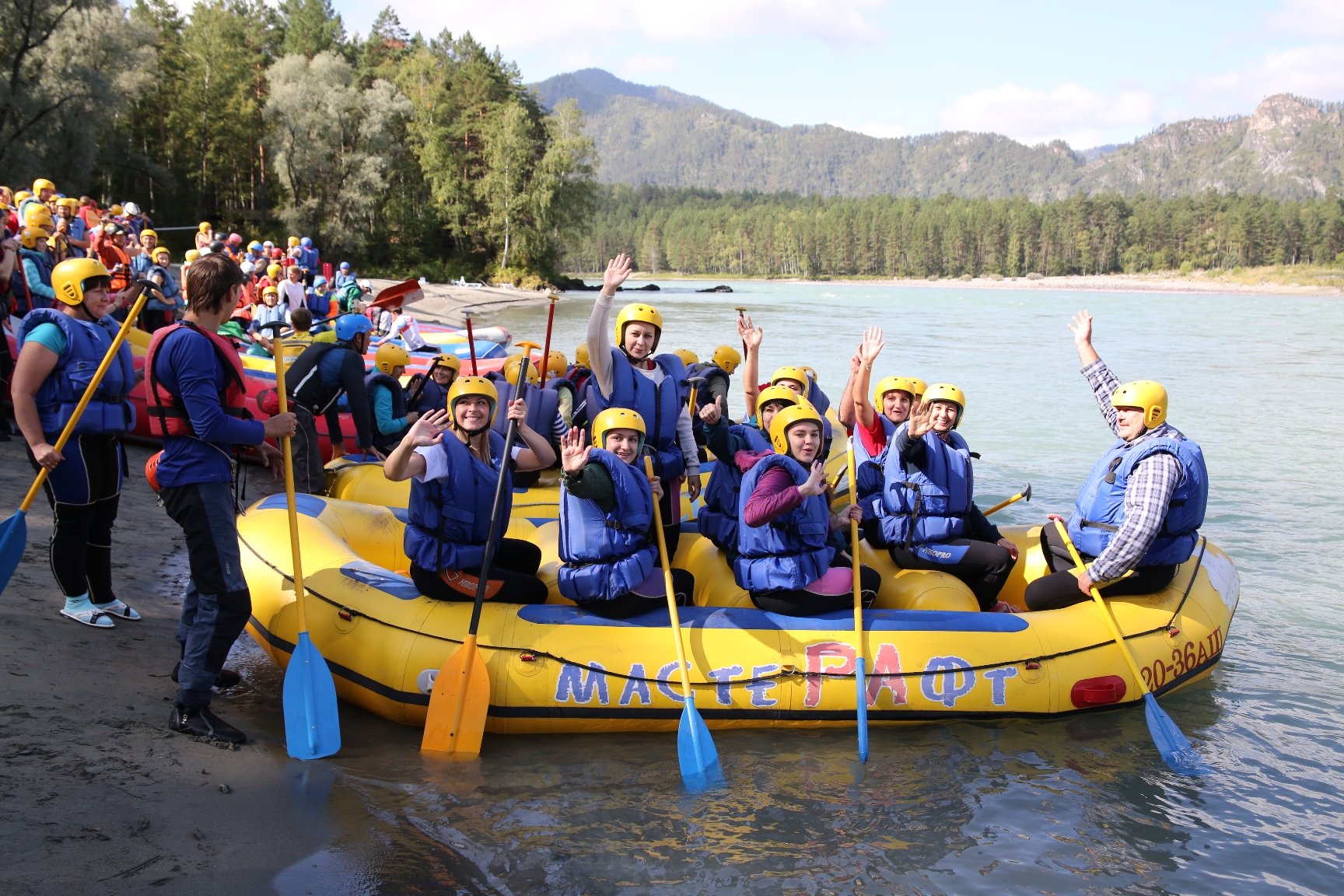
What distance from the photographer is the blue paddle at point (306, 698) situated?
4473 millimetres

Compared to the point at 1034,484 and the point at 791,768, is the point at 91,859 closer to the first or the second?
the point at 791,768

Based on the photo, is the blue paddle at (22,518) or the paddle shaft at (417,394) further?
the paddle shaft at (417,394)

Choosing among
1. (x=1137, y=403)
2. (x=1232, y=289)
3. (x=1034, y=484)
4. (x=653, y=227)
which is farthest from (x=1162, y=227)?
(x=1137, y=403)

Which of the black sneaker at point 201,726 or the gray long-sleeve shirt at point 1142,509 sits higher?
the gray long-sleeve shirt at point 1142,509

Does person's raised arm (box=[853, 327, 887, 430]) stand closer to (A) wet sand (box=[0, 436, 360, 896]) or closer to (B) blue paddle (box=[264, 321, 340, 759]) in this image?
(B) blue paddle (box=[264, 321, 340, 759])

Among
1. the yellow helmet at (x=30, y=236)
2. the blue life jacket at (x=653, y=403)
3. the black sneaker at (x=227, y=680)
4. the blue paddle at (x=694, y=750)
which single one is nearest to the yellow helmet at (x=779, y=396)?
the blue life jacket at (x=653, y=403)

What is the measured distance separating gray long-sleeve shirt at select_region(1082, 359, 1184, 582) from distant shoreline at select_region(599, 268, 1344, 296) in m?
77.6

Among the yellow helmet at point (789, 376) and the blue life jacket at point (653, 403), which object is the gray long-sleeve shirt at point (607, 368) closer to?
the blue life jacket at point (653, 403)

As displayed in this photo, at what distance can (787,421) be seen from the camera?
17.0ft

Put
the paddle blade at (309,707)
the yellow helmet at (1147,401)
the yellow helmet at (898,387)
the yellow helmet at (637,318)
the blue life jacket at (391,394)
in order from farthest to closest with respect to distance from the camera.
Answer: the blue life jacket at (391,394) < the yellow helmet at (898,387) < the yellow helmet at (637,318) < the yellow helmet at (1147,401) < the paddle blade at (309,707)

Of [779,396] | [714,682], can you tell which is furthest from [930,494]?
[714,682]

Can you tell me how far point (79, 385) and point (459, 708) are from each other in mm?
2453

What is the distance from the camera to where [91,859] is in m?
3.28

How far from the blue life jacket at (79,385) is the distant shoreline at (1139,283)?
8106 cm
